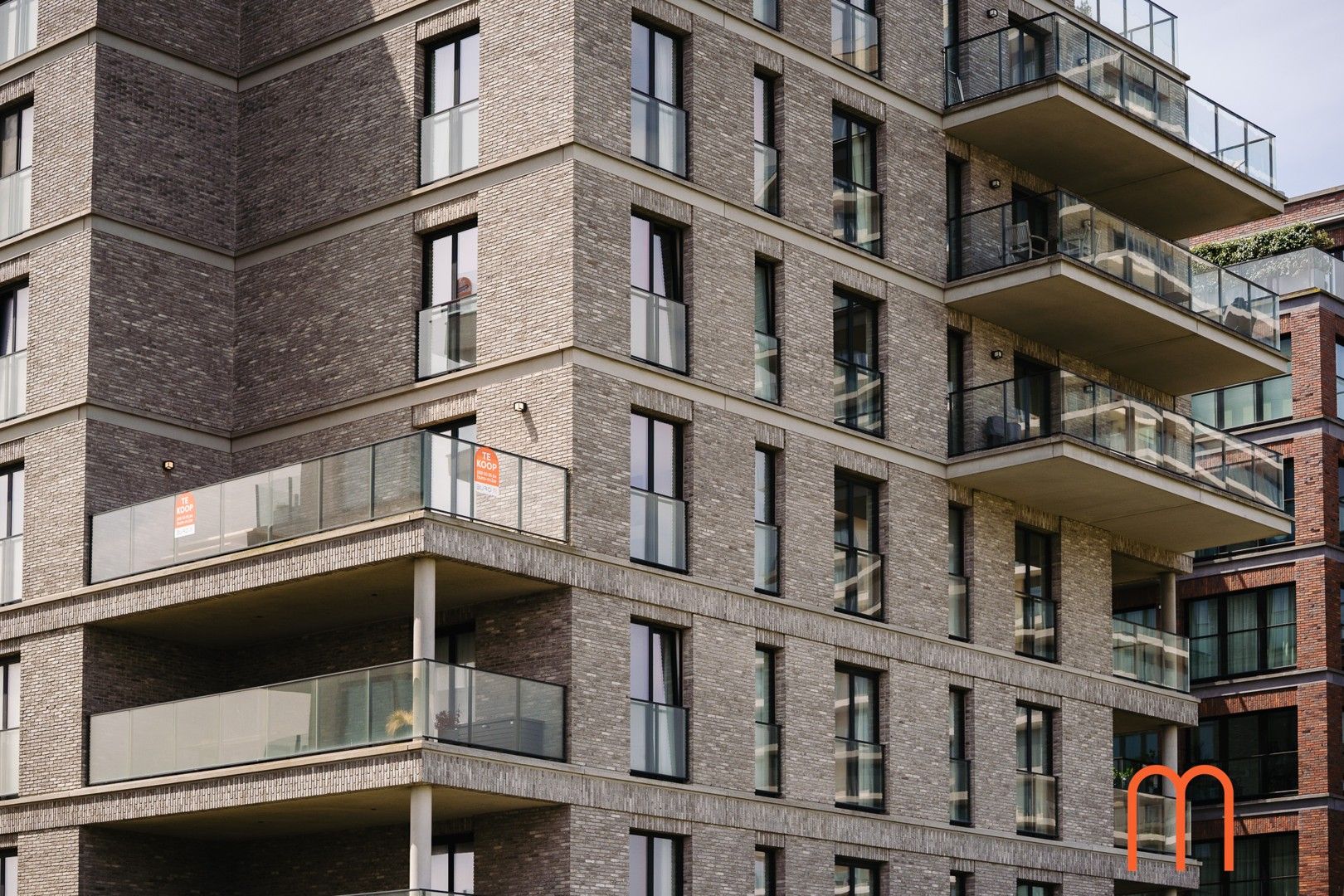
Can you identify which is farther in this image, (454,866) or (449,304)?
(449,304)

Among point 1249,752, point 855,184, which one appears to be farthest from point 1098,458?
point 1249,752

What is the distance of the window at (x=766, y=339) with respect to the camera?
3312 centimetres

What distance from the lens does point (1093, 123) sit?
37125 millimetres

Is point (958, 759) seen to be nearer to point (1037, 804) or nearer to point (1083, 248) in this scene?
point (1037, 804)

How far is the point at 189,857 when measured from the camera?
32.7m

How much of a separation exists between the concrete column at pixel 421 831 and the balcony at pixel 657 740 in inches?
137

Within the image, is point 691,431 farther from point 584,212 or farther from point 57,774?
point 57,774

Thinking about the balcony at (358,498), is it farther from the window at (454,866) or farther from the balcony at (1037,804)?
the balcony at (1037,804)

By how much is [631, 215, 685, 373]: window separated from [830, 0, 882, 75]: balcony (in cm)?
529

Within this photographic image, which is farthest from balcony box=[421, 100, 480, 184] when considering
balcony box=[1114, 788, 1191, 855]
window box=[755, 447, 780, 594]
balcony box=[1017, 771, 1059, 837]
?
balcony box=[1114, 788, 1191, 855]

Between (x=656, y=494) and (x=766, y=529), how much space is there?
7.65 feet

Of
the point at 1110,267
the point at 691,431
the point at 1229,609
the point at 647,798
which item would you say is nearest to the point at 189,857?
the point at 647,798

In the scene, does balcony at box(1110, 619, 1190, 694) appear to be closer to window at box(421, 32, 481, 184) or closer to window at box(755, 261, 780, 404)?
window at box(755, 261, 780, 404)

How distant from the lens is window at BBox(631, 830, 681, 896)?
2991cm
